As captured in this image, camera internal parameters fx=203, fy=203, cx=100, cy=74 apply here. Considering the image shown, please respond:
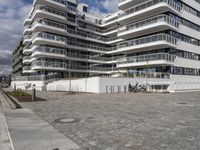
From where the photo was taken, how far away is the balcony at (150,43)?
123 ft

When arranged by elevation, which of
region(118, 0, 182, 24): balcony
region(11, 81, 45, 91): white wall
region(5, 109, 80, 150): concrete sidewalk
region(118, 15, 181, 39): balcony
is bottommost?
region(5, 109, 80, 150): concrete sidewalk

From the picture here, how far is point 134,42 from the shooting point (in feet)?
143

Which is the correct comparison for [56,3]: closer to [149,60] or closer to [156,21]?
[156,21]

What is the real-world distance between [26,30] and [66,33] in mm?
17324

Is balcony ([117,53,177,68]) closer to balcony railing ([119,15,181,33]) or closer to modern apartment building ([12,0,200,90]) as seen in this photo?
modern apartment building ([12,0,200,90])

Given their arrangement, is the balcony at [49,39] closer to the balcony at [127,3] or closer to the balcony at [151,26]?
the balcony at [151,26]

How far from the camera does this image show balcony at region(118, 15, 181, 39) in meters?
37.8

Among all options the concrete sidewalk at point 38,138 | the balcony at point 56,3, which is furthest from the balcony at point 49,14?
the concrete sidewalk at point 38,138

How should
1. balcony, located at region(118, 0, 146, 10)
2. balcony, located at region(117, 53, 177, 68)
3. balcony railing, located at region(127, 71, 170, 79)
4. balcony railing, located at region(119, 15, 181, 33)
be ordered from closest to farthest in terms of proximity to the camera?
balcony railing, located at region(127, 71, 170, 79)
balcony, located at region(117, 53, 177, 68)
balcony railing, located at region(119, 15, 181, 33)
balcony, located at region(118, 0, 146, 10)

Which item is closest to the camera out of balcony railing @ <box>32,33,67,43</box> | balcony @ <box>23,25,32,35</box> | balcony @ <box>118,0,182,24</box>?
balcony @ <box>118,0,182,24</box>

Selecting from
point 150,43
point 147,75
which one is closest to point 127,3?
point 150,43

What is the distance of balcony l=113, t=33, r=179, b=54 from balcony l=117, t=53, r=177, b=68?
1938 mm

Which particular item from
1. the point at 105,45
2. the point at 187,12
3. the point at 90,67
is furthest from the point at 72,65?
the point at 187,12

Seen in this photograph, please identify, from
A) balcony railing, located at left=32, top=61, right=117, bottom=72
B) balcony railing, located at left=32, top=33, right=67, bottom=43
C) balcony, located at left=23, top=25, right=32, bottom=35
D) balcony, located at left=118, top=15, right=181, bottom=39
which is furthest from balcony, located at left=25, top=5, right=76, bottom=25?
balcony, located at left=118, top=15, right=181, bottom=39
